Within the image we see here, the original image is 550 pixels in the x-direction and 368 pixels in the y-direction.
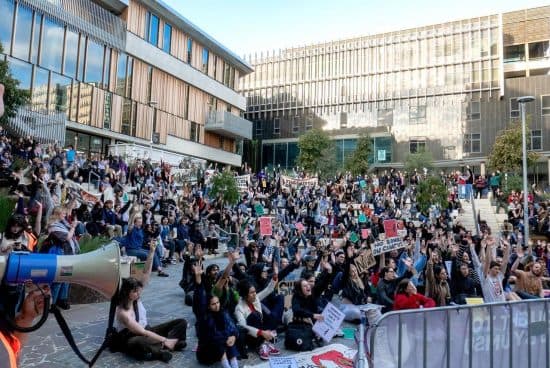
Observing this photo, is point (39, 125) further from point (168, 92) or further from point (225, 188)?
point (168, 92)

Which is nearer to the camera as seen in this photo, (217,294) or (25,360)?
(25,360)

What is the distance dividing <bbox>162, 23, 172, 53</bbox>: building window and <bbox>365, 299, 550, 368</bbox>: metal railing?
32988mm

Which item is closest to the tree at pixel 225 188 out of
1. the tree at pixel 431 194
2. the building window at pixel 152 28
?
the tree at pixel 431 194

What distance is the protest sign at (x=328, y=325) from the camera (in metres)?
6.98

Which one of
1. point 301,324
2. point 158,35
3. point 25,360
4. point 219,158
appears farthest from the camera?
point 219,158

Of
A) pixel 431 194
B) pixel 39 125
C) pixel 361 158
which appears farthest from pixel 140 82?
pixel 361 158

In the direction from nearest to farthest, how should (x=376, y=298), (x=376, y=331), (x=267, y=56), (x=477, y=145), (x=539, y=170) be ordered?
(x=376, y=331)
(x=376, y=298)
(x=539, y=170)
(x=477, y=145)
(x=267, y=56)

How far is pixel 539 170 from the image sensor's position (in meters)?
45.1

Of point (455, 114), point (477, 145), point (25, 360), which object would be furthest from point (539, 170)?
point (25, 360)

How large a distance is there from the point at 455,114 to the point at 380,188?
27.5 meters

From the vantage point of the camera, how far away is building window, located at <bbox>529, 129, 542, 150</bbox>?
4481 cm

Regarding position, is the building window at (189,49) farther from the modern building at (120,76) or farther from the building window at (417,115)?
the building window at (417,115)

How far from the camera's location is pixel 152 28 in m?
32.4

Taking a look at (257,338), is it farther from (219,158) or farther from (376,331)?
(219,158)
